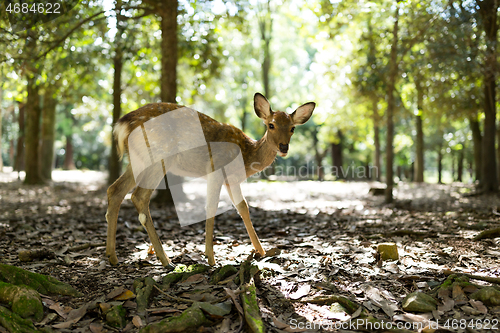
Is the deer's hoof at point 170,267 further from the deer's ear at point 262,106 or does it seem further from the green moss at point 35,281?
the deer's ear at point 262,106

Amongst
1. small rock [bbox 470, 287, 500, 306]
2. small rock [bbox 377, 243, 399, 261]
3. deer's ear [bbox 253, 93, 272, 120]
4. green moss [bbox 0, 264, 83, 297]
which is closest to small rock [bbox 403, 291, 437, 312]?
small rock [bbox 470, 287, 500, 306]

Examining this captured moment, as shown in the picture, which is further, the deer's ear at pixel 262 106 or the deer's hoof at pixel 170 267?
the deer's ear at pixel 262 106

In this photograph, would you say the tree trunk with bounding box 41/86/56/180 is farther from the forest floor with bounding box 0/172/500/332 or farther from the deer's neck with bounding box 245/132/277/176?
the deer's neck with bounding box 245/132/277/176

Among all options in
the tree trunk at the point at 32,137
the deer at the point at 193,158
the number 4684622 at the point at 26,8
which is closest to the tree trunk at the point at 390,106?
the deer at the point at 193,158

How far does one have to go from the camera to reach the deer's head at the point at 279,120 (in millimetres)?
4281

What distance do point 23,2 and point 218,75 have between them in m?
5.81

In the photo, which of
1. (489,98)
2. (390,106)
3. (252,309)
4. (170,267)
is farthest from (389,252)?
(489,98)

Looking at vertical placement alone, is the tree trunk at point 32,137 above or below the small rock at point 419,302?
above

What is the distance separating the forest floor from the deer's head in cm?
132

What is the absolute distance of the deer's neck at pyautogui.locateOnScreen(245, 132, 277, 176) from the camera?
4.57 meters

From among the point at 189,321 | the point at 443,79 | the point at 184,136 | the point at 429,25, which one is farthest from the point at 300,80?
the point at 189,321

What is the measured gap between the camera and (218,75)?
11.4m

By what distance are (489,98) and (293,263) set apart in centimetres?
1031

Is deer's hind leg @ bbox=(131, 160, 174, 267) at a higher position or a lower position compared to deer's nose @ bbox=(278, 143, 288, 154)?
lower
